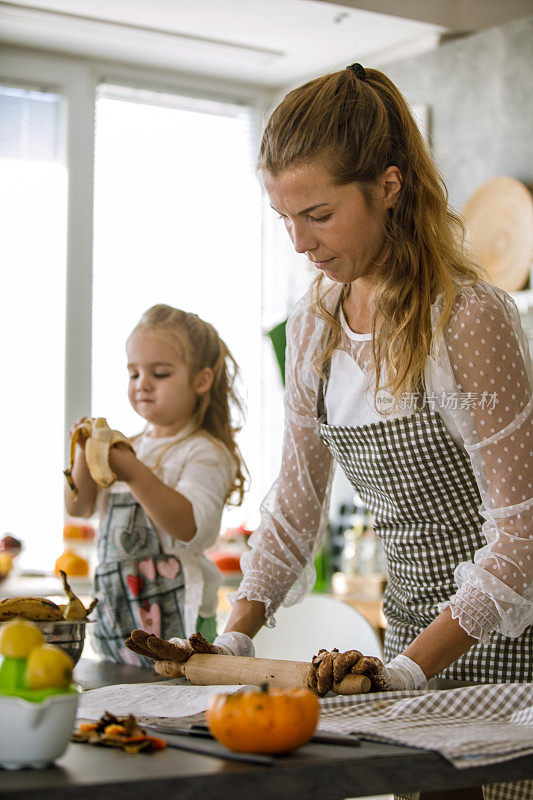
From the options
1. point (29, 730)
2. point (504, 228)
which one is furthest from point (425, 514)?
point (504, 228)

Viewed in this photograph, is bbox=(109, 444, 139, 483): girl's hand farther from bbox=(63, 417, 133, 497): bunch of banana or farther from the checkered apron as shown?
the checkered apron

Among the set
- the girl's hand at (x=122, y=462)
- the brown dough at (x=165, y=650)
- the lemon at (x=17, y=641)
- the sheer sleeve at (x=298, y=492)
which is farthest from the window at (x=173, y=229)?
the lemon at (x=17, y=641)

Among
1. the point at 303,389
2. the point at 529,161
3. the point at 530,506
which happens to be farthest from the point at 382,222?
the point at 529,161

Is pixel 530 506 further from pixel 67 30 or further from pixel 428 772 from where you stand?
pixel 67 30

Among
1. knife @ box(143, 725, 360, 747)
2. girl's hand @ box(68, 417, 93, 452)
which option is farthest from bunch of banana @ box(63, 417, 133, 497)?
knife @ box(143, 725, 360, 747)

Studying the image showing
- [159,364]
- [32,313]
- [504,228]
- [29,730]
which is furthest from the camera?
[32,313]

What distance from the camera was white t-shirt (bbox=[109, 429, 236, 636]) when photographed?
166 cm

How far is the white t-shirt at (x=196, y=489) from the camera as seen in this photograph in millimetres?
1659

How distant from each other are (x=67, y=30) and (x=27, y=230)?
0.76 metres

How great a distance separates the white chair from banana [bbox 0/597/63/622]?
50 centimetres

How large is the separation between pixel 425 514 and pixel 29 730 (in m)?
0.73

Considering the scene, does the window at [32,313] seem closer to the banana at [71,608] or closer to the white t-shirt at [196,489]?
the white t-shirt at [196,489]

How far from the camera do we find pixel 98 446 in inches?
59.1

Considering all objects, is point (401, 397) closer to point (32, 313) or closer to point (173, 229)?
point (32, 313)
